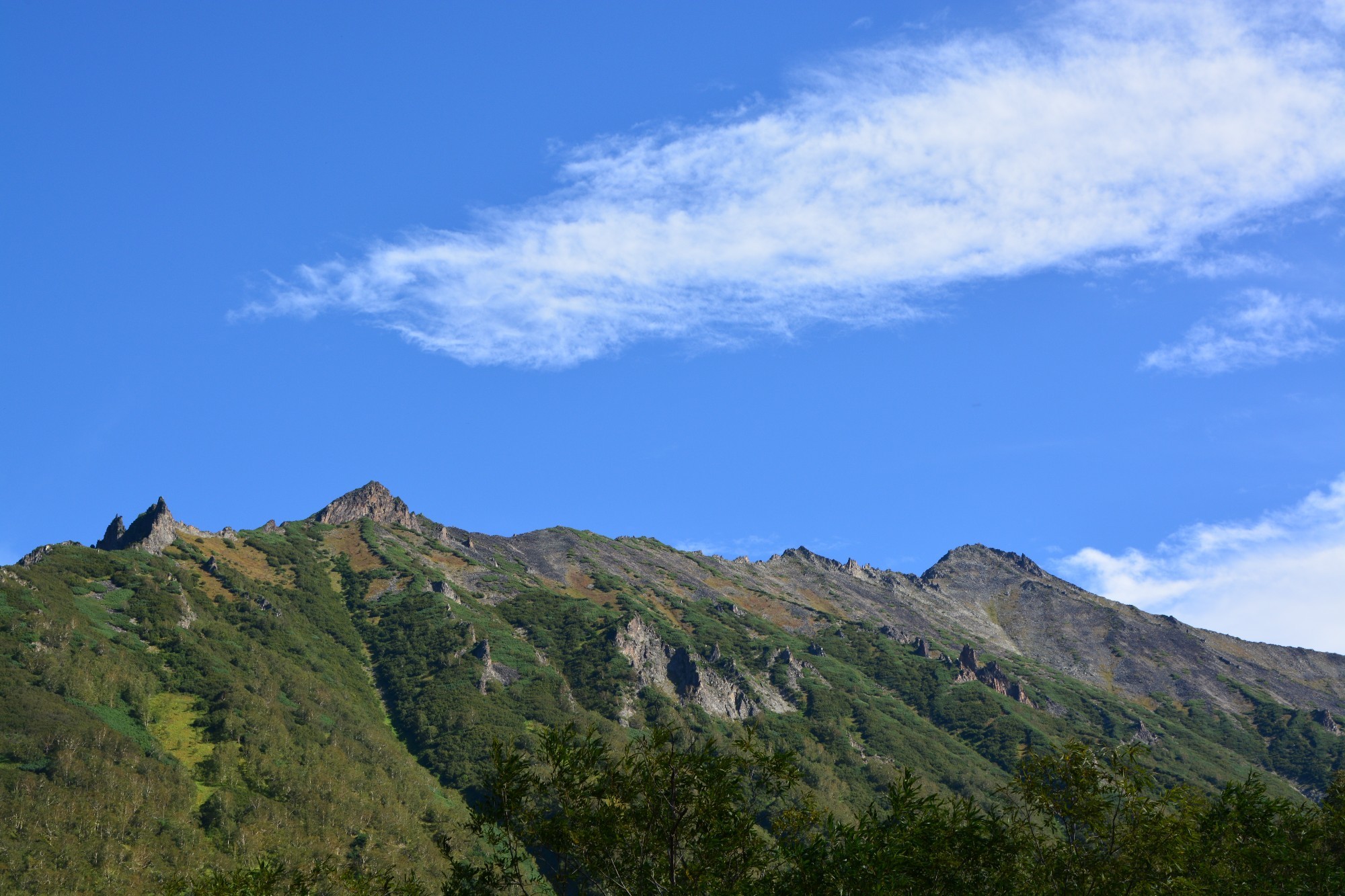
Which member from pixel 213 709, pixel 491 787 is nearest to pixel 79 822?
pixel 213 709

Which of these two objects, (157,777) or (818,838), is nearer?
(818,838)

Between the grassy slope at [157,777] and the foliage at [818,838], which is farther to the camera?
the grassy slope at [157,777]

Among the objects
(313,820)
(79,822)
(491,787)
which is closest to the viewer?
(491,787)

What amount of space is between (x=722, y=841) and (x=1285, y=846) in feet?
78.1

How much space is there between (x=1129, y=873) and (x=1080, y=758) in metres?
4.22

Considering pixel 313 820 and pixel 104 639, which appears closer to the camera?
pixel 313 820

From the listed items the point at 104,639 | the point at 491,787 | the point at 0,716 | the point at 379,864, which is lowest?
the point at 379,864

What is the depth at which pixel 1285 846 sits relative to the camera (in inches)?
1596

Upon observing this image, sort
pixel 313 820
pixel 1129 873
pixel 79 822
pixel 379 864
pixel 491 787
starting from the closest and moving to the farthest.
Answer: pixel 1129 873
pixel 491 787
pixel 79 822
pixel 379 864
pixel 313 820

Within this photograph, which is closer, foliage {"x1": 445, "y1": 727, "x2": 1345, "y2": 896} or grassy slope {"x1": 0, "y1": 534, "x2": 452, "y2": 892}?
foliage {"x1": 445, "y1": 727, "x2": 1345, "y2": 896}

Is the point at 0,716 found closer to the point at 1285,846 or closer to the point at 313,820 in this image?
the point at 313,820

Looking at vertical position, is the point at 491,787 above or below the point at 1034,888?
above

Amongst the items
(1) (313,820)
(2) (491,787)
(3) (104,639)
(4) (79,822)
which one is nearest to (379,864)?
(1) (313,820)

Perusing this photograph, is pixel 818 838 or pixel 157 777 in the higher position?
pixel 157 777
